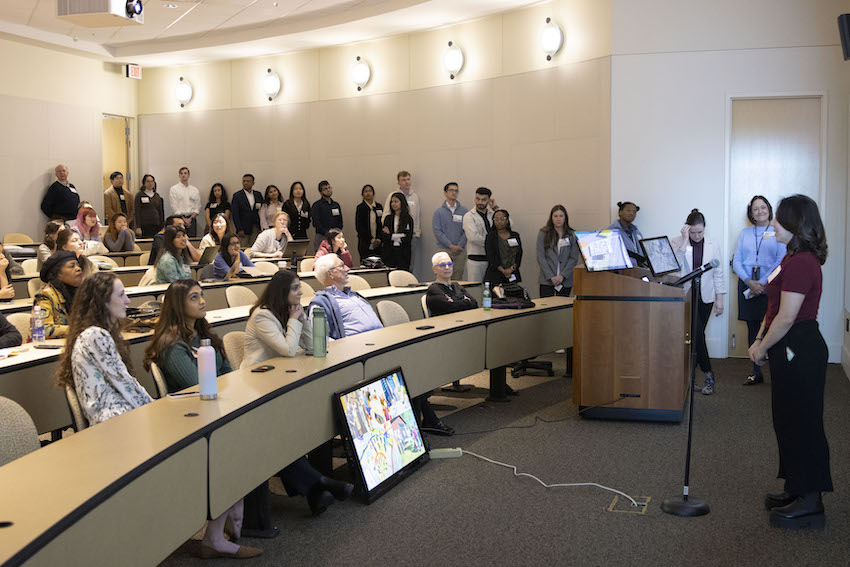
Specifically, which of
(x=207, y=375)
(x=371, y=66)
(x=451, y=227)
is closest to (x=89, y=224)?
(x=371, y=66)

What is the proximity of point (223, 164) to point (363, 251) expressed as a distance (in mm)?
3373

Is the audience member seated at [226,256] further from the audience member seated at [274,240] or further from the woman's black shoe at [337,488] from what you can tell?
the woman's black shoe at [337,488]

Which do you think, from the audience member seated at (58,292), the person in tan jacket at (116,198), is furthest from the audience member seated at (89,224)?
the audience member seated at (58,292)

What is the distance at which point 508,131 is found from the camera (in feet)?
34.1

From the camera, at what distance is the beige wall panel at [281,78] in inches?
493

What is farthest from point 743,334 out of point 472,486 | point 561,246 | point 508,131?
point 472,486

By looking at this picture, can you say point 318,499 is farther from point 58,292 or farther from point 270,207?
point 270,207

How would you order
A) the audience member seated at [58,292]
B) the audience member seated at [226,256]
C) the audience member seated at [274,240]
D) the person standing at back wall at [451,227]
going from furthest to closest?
the audience member seated at [274,240], the person standing at back wall at [451,227], the audience member seated at [226,256], the audience member seated at [58,292]

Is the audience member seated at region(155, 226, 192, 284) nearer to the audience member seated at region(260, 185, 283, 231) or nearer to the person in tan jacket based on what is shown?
the audience member seated at region(260, 185, 283, 231)

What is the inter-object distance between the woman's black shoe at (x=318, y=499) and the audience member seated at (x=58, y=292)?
199 centimetres

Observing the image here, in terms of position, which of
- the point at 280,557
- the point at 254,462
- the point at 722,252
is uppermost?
the point at 722,252

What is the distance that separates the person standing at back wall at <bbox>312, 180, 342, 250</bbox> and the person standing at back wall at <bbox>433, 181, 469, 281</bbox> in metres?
1.88

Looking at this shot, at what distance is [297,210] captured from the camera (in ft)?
40.3

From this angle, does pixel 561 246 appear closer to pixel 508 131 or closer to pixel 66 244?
pixel 508 131
